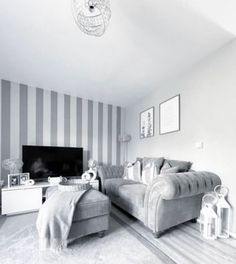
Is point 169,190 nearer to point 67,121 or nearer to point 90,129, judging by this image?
point 90,129

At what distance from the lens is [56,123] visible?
12.2ft

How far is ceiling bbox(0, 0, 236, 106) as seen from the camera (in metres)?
1.75

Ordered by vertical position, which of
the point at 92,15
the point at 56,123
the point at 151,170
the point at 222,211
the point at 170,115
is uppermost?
the point at 92,15

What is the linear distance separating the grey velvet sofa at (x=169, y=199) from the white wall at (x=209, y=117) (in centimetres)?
25

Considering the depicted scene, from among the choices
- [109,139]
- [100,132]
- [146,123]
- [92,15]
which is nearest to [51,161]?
[100,132]

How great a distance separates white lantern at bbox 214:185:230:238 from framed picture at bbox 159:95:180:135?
1.12 metres

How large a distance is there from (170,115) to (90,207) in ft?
6.88

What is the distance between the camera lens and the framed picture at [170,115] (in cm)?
290

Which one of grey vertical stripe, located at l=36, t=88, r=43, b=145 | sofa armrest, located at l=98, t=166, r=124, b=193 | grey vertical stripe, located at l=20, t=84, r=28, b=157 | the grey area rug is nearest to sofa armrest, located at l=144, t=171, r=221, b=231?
the grey area rug

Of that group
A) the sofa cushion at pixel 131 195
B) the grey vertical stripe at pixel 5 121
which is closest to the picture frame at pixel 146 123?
the sofa cushion at pixel 131 195

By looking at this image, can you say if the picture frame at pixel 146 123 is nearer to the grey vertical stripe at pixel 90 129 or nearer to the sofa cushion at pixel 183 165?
the sofa cushion at pixel 183 165

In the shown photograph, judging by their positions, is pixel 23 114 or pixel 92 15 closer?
pixel 92 15

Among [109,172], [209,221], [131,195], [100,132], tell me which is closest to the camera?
[209,221]

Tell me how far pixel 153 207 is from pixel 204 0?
85.0 inches
